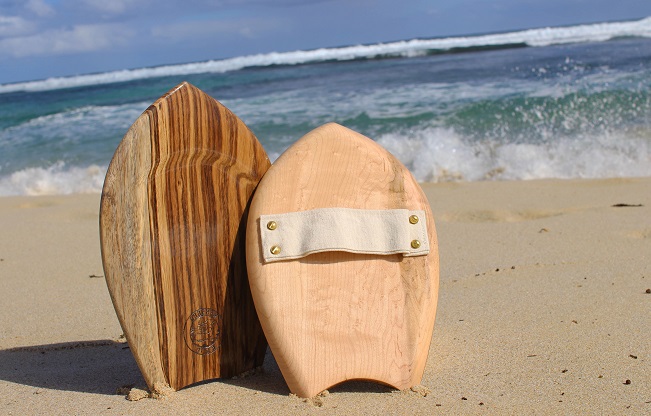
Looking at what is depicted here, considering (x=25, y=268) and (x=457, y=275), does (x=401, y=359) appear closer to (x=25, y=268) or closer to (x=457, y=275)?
(x=457, y=275)

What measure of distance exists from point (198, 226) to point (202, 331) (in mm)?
312

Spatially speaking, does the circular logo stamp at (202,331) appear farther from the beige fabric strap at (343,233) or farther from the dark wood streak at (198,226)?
the beige fabric strap at (343,233)

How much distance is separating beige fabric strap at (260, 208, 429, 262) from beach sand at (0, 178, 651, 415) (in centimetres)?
41

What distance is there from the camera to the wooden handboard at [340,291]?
6.93 ft

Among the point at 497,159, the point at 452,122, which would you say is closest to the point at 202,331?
the point at 497,159

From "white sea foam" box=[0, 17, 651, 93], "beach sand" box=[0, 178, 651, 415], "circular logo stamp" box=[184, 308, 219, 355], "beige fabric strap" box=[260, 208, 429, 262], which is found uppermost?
"white sea foam" box=[0, 17, 651, 93]

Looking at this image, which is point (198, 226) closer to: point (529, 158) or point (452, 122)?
point (529, 158)

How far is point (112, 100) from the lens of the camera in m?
18.1

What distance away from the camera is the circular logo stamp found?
2.20 meters

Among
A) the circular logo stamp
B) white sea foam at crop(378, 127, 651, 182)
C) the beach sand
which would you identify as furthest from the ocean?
the circular logo stamp

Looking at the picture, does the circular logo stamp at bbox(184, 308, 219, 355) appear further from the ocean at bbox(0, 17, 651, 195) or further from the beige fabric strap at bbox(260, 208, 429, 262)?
the ocean at bbox(0, 17, 651, 195)

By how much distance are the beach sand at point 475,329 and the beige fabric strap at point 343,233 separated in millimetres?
Result: 411

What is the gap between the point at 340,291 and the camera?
2148 mm

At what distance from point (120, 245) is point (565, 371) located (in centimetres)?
135
